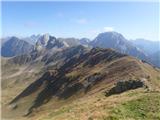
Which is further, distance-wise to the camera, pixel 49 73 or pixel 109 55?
pixel 49 73

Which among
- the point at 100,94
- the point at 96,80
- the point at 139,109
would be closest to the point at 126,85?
the point at 100,94

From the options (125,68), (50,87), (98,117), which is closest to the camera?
(98,117)

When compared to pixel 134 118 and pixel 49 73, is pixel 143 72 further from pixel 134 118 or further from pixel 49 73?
pixel 49 73

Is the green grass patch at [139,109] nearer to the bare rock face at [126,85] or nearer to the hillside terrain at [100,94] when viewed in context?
the hillside terrain at [100,94]

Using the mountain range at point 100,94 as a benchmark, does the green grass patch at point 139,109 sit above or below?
Answer: above

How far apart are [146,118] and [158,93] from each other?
849 cm

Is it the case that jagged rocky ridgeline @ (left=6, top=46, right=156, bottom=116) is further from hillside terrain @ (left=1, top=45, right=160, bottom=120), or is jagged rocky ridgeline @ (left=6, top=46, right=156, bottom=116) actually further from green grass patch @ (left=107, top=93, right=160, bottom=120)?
green grass patch @ (left=107, top=93, right=160, bottom=120)

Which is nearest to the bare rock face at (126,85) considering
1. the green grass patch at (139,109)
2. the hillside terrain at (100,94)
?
the hillside terrain at (100,94)

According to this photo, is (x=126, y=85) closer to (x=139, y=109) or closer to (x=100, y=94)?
(x=100, y=94)

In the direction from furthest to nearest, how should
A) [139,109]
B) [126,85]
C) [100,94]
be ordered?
[100,94]
[126,85]
[139,109]

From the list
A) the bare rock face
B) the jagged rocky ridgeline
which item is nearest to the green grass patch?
the bare rock face

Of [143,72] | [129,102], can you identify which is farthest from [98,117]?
[143,72]

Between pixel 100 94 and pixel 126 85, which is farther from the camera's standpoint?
pixel 100 94

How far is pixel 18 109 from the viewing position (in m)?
132
